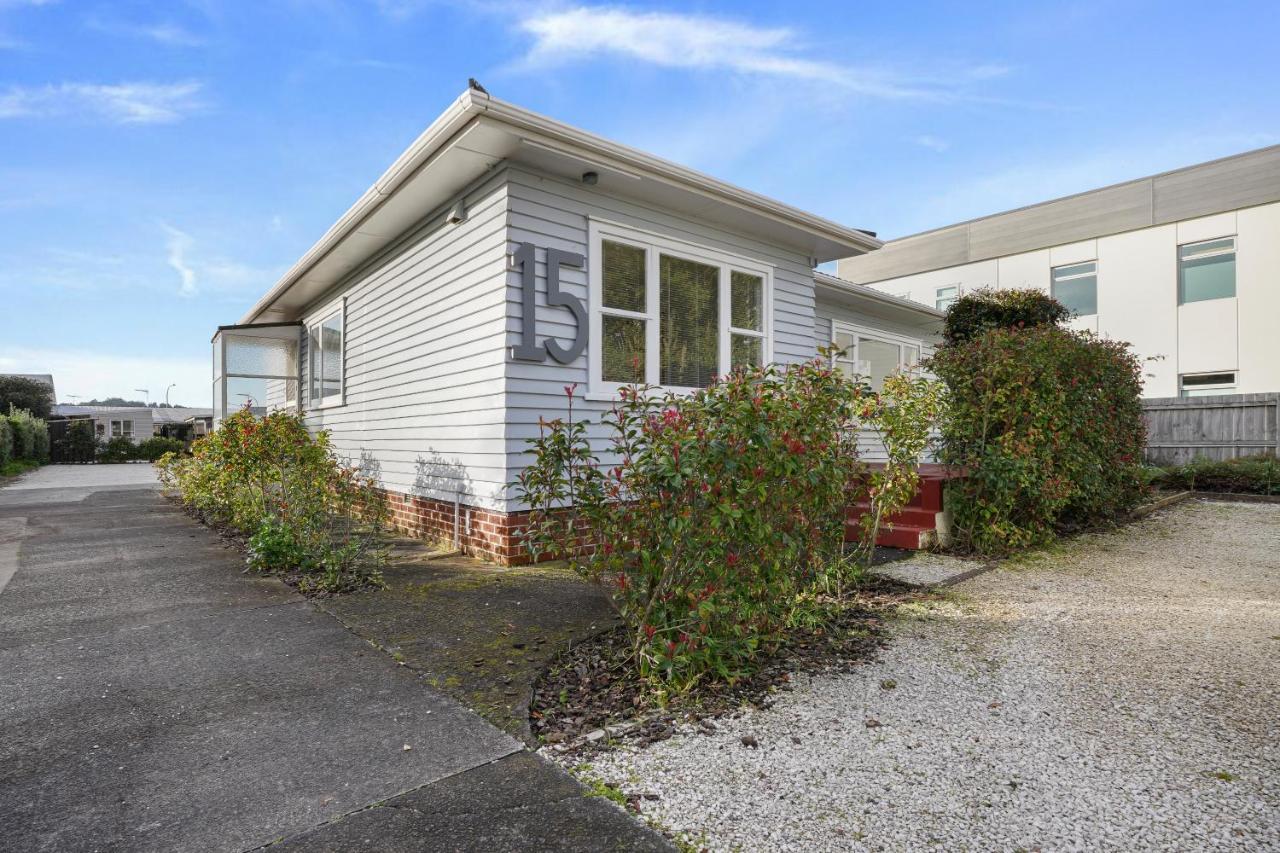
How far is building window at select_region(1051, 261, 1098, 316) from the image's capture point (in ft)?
53.1

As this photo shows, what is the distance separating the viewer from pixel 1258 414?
11.8 m

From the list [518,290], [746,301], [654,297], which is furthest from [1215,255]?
[518,290]

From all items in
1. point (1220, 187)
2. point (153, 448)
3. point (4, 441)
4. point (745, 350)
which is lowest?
point (153, 448)

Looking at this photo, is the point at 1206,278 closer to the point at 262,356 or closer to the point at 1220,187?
the point at 1220,187

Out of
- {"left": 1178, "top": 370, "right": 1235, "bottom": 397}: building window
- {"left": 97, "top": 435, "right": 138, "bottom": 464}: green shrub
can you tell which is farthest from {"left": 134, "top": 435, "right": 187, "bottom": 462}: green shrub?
{"left": 1178, "top": 370, "right": 1235, "bottom": 397}: building window

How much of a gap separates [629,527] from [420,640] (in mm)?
1451

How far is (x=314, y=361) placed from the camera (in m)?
10.6

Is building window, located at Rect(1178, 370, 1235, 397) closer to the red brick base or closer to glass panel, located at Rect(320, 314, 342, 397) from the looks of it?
the red brick base

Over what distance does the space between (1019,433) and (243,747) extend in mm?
5800

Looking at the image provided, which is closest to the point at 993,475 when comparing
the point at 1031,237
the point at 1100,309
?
the point at 1100,309

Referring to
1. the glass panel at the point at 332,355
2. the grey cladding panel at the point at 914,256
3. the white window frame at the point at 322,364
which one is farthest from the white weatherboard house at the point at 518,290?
the grey cladding panel at the point at 914,256

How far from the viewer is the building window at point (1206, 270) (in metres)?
14.1

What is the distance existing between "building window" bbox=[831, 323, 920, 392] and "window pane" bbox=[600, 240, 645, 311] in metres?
5.63

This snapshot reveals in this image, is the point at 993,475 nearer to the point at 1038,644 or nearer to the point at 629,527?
the point at 1038,644
